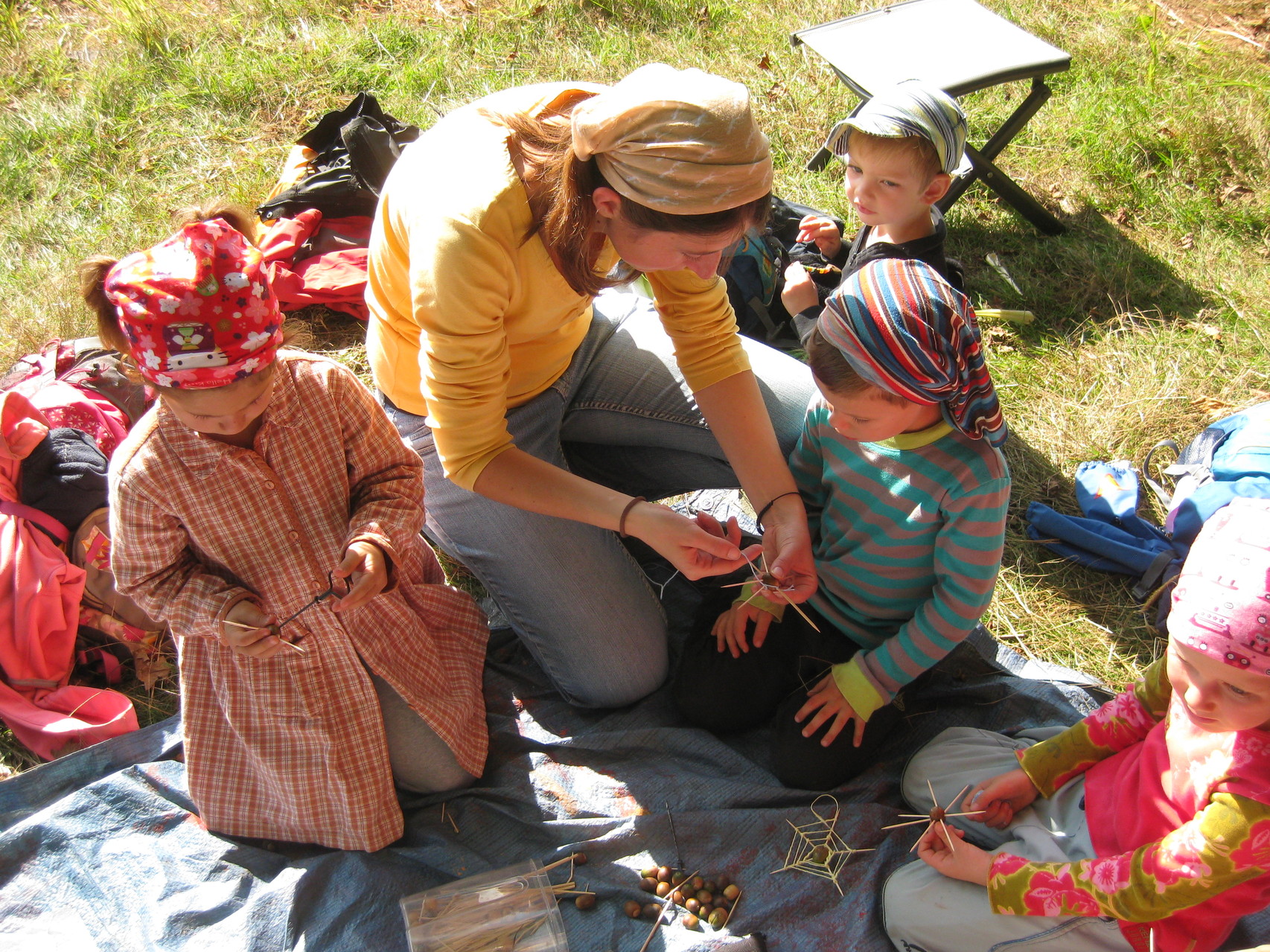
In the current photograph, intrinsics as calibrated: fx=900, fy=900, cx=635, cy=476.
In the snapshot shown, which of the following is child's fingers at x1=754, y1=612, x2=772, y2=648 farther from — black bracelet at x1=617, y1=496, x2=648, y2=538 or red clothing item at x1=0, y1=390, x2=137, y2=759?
red clothing item at x1=0, y1=390, x2=137, y2=759

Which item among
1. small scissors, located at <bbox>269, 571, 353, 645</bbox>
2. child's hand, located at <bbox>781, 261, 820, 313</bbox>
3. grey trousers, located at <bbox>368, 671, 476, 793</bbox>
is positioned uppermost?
child's hand, located at <bbox>781, 261, 820, 313</bbox>

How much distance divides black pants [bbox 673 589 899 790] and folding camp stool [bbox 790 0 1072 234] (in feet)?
8.97

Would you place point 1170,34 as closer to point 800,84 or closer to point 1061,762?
point 800,84

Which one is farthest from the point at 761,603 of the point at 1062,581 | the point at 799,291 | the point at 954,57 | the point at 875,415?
the point at 954,57

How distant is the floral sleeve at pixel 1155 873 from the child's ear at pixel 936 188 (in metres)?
2.27

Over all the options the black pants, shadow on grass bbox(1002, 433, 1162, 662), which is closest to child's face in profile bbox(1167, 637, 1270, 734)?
the black pants

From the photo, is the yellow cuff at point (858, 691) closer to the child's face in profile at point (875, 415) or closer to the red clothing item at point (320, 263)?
the child's face in profile at point (875, 415)

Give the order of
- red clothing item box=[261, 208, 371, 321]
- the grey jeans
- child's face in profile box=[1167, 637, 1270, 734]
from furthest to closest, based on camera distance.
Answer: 1. red clothing item box=[261, 208, 371, 321]
2. the grey jeans
3. child's face in profile box=[1167, 637, 1270, 734]

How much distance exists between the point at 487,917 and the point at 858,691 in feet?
3.60

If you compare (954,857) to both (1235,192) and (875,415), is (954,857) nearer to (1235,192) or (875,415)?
(875,415)

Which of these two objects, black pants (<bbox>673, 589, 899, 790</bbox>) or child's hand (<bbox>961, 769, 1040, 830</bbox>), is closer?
child's hand (<bbox>961, 769, 1040, 830</bbox>)

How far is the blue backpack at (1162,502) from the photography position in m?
2.91

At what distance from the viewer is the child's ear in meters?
3.24

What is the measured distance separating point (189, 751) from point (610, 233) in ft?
5.68
